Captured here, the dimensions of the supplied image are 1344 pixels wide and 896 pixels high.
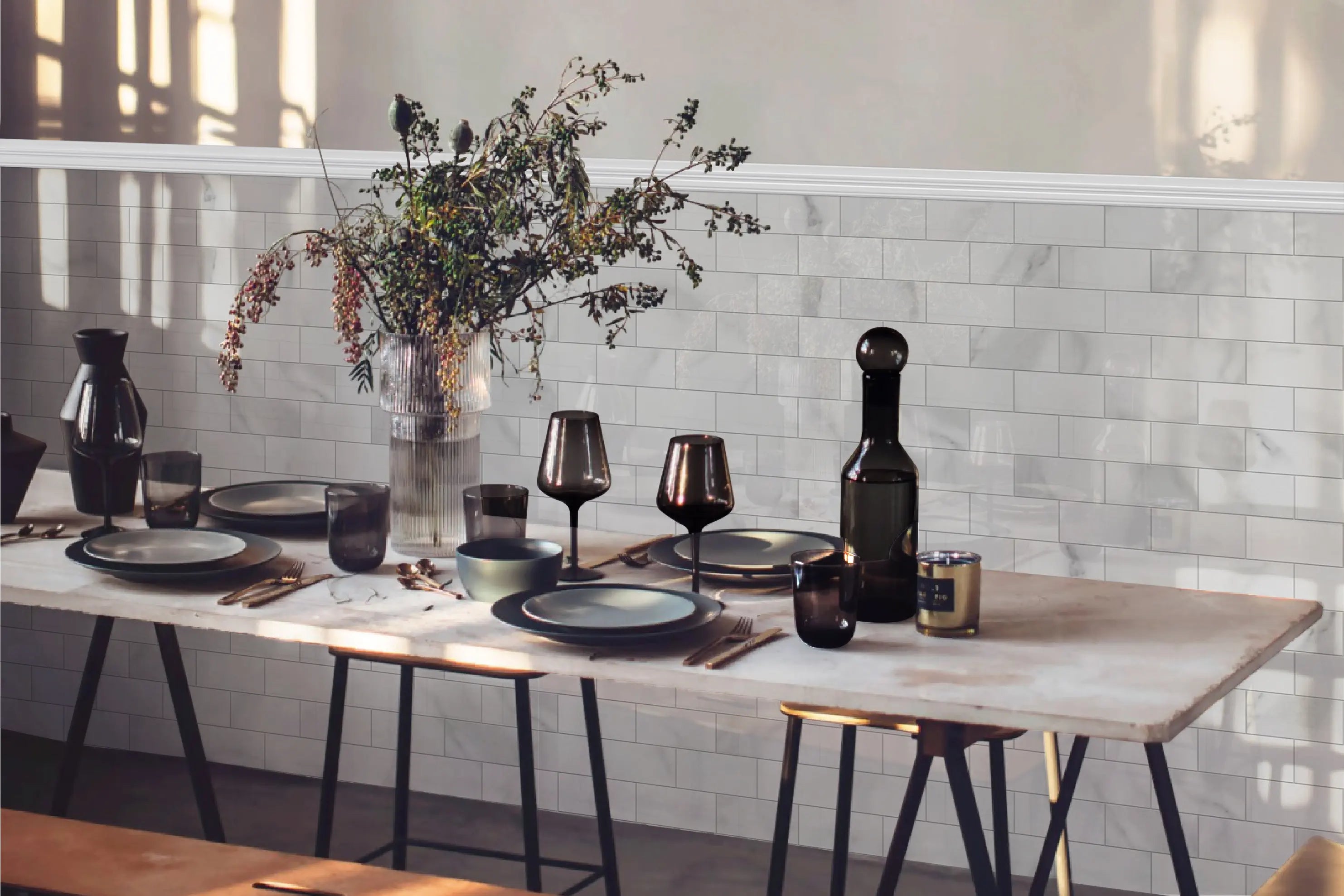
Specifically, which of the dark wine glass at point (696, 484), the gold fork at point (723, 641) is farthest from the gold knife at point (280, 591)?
the gold fork at point (723, 641)

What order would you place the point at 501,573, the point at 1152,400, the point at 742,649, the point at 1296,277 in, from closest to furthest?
the point at 742,649
the point at 501,573
the point at 1296,277
the point at 1152,400

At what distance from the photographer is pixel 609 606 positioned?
7.72ft

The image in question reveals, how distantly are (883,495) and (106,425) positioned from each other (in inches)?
55.2

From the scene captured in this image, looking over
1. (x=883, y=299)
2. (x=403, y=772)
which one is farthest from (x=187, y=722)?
(x=883, y=299)

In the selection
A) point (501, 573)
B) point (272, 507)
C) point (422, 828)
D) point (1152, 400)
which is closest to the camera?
point (501, 573)

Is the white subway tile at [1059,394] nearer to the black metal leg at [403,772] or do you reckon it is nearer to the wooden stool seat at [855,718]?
the wooden stool seat at [855,718]

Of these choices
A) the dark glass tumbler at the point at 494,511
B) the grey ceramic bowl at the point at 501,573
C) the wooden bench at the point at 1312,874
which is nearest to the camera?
the wooden bench at the point at 1312,874

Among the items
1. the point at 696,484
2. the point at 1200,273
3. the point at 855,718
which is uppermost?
the point at 1200,273

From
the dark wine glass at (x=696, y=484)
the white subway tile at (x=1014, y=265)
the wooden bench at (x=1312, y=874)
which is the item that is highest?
the white subway tile at (x=1014, y=265)

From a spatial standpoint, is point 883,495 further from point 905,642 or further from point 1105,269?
point 1105,269

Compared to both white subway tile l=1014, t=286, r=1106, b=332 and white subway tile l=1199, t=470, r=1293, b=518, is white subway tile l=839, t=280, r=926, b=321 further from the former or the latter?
white subway tile l=1199, t=470, r=1293, b=518

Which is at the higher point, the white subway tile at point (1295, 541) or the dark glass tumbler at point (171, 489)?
the dark glass tumbler at point (171, 489)

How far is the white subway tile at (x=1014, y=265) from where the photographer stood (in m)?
3.69

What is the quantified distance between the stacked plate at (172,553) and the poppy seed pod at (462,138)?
0.74m
